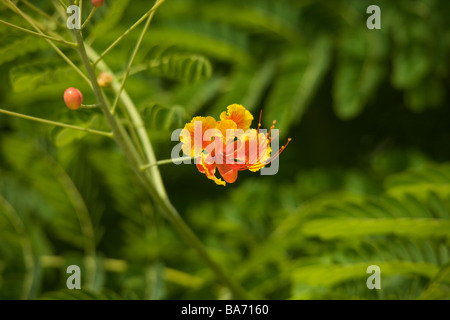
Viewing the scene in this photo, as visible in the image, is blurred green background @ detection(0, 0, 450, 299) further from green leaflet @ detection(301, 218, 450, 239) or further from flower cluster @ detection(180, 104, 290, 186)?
flower cluster @ detection(180, 104, 290, 186)

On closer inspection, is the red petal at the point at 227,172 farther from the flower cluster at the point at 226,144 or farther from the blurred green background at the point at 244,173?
the blurred green background at the point at 244,173

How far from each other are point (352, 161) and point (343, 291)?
63cm

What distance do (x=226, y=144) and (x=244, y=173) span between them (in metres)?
0.74

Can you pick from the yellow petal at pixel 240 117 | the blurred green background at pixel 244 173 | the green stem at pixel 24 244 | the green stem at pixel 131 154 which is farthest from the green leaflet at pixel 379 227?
the green stem at pixel 24 244

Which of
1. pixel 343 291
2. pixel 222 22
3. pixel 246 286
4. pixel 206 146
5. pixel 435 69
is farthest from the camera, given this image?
pixel 222 22

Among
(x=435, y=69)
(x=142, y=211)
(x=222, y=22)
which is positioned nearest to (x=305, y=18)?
(x=222, y=22)

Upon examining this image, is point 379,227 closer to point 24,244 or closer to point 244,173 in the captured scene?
point 244,173

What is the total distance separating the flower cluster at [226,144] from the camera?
638mm

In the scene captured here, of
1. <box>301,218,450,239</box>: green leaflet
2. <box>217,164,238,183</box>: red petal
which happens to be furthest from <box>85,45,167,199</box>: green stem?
<box>301,218,450,239</box>: green leaflet

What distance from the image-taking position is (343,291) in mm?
896

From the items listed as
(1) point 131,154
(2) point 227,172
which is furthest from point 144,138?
(2) point 227,172

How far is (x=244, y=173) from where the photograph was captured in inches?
54.4

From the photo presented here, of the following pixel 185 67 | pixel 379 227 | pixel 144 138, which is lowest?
pixel 379 227

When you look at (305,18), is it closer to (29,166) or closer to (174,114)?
(174,114)
